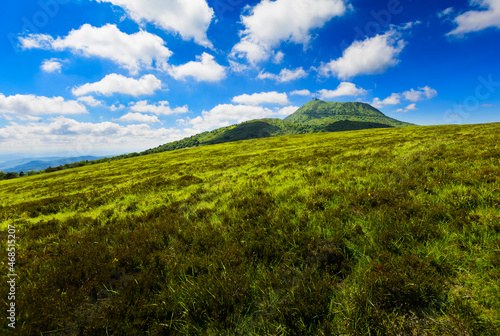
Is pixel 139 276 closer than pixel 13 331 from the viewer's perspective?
No

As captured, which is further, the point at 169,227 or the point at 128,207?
the point at 128,207

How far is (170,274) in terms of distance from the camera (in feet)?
11.2

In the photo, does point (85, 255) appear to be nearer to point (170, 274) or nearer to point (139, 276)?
point (139, 276)

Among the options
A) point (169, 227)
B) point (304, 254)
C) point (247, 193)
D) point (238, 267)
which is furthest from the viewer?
point (247, 193)

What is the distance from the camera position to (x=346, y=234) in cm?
391

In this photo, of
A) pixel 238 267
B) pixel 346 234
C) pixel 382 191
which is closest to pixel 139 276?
pixel 238 267

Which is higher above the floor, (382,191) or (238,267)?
(382,191)

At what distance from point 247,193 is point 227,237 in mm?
3325

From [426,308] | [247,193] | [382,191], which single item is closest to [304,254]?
[426,308]

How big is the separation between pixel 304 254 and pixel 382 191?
12.4 ft

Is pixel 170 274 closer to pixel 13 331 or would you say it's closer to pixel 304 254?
pixel 13 331

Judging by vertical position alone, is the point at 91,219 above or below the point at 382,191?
below

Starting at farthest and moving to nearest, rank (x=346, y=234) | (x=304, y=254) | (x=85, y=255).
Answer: (x=85, y=255)
(x=346, y=234)
(x=304, y=254)

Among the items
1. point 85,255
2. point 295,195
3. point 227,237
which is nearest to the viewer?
point 85,255
